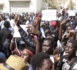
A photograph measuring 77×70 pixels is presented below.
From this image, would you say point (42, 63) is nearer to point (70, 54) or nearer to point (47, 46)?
point (70, 54)

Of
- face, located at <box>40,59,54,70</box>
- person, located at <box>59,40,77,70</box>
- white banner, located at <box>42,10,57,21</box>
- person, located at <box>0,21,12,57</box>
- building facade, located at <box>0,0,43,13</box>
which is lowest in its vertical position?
building facade, located at <box>0,0,43,13</box>

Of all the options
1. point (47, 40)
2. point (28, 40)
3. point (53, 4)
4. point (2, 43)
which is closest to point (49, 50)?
point (47, 40)

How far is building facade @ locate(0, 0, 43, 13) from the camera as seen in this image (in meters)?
44.6

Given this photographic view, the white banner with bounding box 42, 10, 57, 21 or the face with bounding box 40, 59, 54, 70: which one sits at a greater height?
the white banner with bounding box 42, 10, 57, 21

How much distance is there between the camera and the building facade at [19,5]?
44594 millimetres

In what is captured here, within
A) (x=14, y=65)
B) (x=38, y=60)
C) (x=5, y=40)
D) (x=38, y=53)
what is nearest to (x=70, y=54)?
(x=38, y=53)

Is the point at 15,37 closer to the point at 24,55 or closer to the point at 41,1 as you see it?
the point at 24,55

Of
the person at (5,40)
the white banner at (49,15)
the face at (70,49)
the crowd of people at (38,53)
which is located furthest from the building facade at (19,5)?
the face at (70,49)

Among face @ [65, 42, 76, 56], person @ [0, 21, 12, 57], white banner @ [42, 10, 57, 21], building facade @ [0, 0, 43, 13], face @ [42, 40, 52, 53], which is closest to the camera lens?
face @ [65, 42, 76, 56]

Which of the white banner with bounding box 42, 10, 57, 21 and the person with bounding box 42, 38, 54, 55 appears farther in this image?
the white banner with bounding box 42, 10, 57, 21

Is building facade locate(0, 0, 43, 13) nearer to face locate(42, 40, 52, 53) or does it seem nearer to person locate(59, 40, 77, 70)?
face locate(42, 40, 52, 53)

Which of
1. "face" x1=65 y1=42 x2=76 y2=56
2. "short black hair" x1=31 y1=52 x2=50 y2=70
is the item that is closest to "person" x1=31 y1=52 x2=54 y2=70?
"short black hair" x1=31 y1=52 x2=50 y2=70

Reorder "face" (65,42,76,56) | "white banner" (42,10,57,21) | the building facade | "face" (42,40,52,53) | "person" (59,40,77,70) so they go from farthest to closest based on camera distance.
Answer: the building facade, "white banner" (42,10,57,21), "face" (42,40,52,53), "face" (65,42,76,56), "person" (59,40,77,70)

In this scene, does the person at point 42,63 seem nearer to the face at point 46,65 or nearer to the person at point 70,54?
the face at point 46,65
